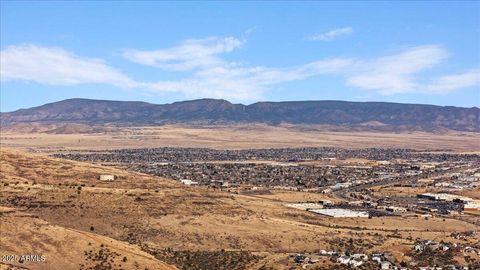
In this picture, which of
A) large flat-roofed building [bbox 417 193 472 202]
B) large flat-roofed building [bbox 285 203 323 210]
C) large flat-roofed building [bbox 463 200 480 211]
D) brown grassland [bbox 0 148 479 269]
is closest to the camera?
brown grassland [bbox 0 148 479 269]

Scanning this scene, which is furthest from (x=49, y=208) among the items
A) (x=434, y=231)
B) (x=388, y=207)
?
(x=388, y=207)

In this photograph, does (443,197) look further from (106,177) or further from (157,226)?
(157,226)

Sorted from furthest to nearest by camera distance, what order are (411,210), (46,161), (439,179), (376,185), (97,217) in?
(439,179) → (376,185) → (46,161) → (411,210) → (97,217)

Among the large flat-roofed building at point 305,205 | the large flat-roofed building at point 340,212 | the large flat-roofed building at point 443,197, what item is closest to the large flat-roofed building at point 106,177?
the large flat-roofed building at point 305,205

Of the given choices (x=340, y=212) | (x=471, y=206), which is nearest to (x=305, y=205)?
(x=340, y=212)

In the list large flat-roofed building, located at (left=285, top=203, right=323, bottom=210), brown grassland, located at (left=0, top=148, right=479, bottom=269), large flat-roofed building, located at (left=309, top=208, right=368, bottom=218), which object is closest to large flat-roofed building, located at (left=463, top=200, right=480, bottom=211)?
brown grassland, located at (left=0, top=148, right=479, bottom=269)

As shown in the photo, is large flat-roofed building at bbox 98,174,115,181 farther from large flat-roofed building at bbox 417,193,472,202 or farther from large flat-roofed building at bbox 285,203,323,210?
large flat-roofed building at bbox 417,193,472,202

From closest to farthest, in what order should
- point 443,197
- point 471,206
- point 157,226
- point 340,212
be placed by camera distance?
point 157,226, point 340,212, point 471,206, point 443,197

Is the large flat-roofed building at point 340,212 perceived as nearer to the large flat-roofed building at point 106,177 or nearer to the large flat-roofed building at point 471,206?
the large flat-roofed building at point 471,206

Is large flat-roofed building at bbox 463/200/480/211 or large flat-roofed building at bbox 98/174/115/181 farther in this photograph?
large flat-roofed building at bbox 463/200/480/211

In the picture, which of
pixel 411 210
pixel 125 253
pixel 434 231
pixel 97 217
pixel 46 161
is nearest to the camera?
pixel 125 253

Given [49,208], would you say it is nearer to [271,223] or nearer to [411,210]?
[271,223]
